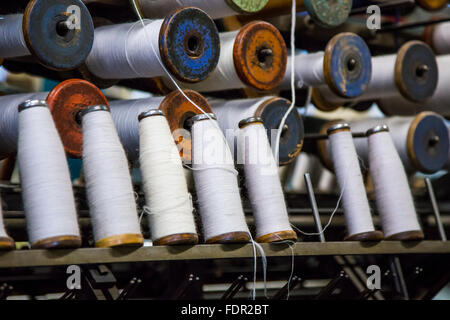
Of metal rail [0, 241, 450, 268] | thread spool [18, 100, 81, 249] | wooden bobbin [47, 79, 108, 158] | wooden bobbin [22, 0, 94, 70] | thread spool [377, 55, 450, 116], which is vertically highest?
thread spool [377, 55, 450, 116]

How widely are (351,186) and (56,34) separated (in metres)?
0.83

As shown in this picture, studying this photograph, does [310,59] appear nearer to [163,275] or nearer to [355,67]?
[355,67]

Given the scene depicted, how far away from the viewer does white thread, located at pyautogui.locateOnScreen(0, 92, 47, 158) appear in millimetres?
1575

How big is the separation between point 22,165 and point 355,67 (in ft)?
3.85

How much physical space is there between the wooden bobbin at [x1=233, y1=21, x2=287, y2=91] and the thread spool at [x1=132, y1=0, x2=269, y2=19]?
0.05m

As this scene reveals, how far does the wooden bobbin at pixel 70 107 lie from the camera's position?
1490 millimetres

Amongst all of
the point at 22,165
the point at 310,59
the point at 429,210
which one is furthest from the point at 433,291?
the point at 22,165

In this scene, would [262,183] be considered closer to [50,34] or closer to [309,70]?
[50,34]

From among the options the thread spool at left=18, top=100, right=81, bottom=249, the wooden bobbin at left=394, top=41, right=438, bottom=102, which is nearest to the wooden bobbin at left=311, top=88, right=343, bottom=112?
the wooden bobbin at left=394, top=41, right=438, bottom=102

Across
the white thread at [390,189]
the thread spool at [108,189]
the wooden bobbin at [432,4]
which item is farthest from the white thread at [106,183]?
the wooden bobbin at [432,4]

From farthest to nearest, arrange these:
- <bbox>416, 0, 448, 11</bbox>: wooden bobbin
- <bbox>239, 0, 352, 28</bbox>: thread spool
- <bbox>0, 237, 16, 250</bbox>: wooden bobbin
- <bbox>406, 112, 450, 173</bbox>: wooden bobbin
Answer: <bbox>416, 0, 448, 11</bbox>: wooden bobbin
<bbox>406, 112, 450, 173</bbox>: wooden bobbin
<bbox>239, 0, 352, 28</bbox>: thread spool
<bbox>0, 237, 16, 250</bbox>: wooden bobbin

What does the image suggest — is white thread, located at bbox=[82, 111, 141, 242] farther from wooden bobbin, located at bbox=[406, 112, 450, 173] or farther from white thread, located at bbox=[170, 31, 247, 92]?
wooden bobbin, located at bbox=[406, 112, 450, 173]

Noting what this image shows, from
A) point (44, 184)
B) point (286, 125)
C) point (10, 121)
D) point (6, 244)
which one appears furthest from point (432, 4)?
point (6, 244)

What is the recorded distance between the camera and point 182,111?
169 centimetres
